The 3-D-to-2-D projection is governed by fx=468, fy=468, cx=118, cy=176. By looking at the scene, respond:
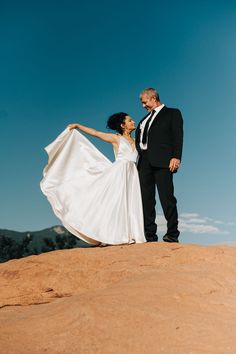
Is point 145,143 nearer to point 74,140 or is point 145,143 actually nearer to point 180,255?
point 74,140

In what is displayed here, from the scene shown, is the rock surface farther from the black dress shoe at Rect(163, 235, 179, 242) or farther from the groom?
the groom

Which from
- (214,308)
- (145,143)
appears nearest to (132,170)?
(145,143)

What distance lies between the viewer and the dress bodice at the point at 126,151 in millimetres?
7914

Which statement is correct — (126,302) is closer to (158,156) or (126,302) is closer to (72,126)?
(158,156)

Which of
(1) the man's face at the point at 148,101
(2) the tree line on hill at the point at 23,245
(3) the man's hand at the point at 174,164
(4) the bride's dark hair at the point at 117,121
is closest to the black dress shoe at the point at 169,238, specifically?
(3) the man's hand at the point at 174,164

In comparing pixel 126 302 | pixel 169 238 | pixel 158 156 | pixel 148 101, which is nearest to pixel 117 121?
pixel 148 101

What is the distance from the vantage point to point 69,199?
8117 mm

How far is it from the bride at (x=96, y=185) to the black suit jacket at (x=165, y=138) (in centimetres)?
51

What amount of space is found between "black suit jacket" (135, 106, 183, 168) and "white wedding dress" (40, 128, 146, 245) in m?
0.51

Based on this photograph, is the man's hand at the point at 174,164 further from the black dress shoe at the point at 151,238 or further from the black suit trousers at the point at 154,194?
the black dress shoe at the point at 151,238

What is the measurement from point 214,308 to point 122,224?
3303mm

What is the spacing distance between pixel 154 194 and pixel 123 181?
56cm

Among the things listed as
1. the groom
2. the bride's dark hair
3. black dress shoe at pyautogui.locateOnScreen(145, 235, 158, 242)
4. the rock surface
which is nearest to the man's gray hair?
the groom

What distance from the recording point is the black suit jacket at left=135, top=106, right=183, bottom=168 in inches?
294
